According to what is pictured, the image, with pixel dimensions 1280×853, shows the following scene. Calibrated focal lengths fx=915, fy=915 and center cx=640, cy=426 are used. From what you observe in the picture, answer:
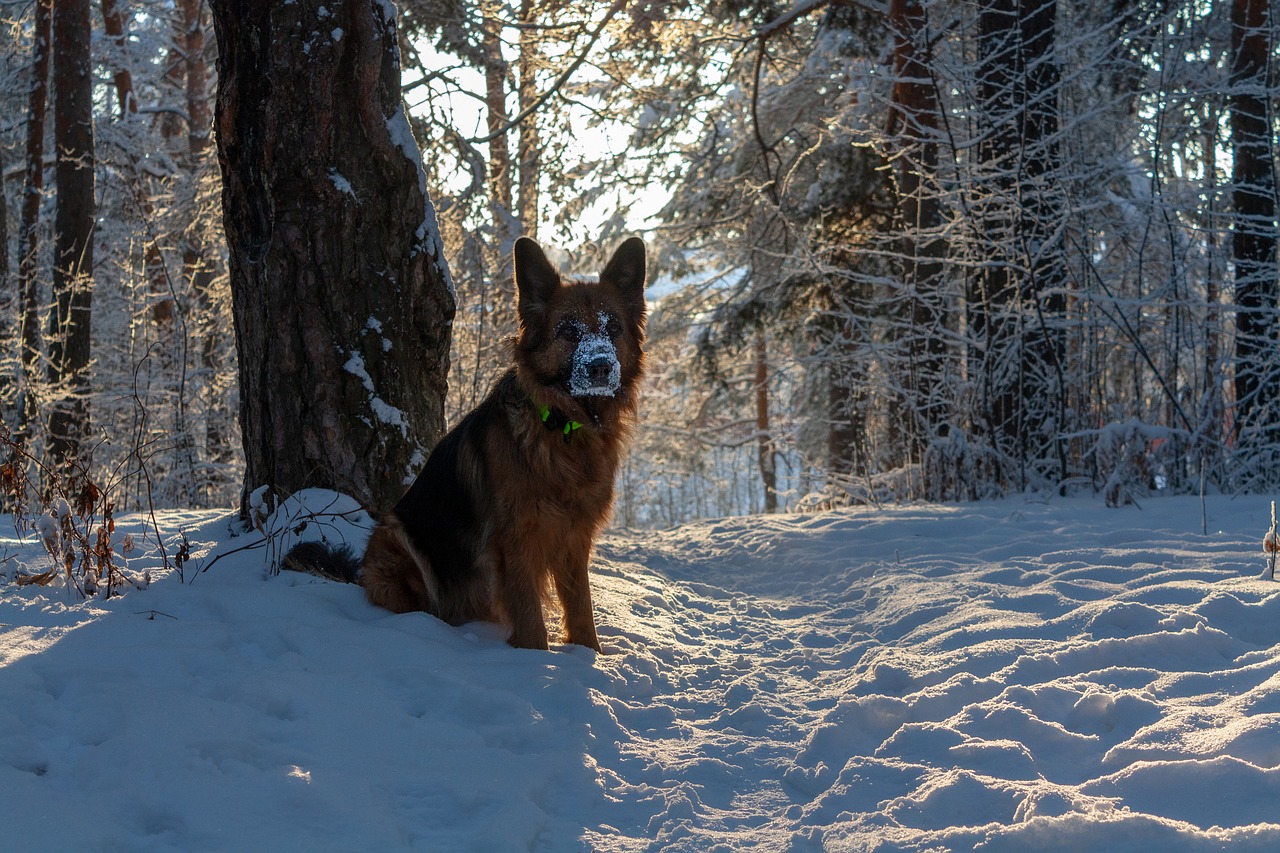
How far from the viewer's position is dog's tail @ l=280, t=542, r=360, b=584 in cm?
455

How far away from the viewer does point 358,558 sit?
4.68 meters

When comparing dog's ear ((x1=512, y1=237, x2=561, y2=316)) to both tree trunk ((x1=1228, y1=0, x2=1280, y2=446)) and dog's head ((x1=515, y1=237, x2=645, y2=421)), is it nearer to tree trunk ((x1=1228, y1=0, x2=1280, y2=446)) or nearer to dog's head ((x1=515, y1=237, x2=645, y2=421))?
dog's head ((x1=515, y1=237, x2=645, y2=421))

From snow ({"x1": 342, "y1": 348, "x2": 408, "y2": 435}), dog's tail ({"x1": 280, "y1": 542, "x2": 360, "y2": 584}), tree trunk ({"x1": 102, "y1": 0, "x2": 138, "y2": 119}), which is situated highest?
tree trunk ({"x1": 102, "y1": 0, "x2": 138, "y2": 119})

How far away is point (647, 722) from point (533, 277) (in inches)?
84.3

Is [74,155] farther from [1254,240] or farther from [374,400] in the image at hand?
[1254,240]

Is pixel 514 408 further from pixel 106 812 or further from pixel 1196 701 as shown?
pixel 1196 701

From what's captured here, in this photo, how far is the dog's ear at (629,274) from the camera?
15.3 ft

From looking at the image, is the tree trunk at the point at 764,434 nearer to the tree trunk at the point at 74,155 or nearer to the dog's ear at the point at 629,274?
the tree trunk at the point at 74,155

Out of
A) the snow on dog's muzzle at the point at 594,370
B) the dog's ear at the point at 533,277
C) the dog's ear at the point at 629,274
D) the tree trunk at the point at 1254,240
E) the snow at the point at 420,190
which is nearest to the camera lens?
the snow on dog's muzzle at the point at 594,370

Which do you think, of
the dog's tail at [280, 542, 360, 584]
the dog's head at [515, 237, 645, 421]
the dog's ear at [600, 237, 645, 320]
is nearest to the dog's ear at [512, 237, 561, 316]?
the dog's head at [515, 237, 645, 421]

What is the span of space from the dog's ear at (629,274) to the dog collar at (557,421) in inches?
29.5

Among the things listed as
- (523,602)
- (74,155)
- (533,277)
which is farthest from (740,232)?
(523,602)

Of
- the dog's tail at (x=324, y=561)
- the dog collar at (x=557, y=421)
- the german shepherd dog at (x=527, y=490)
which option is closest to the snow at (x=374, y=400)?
the german shepherd dog at (x=527, y=490)

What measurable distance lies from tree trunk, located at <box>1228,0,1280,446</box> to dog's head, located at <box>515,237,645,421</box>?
6027 millimetres
